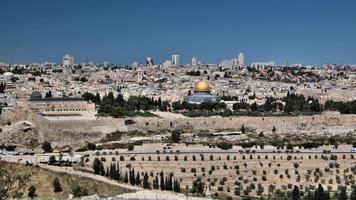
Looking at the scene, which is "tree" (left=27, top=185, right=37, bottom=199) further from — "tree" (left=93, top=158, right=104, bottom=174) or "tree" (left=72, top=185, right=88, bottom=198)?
"tree" (left=93, top=158, right=104, bottom=174)

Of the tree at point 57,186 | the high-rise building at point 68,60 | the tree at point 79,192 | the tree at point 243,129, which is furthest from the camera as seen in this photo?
the high-rise building at point 68,60

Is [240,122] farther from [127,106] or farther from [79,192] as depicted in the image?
[79,192]

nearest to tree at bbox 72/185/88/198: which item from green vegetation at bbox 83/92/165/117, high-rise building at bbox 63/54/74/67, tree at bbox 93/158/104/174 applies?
tree at bbox 93/158/104/174

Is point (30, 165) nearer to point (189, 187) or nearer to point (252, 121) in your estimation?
point (189, 187)

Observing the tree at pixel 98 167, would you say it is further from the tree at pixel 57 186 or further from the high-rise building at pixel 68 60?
the high-rise building at pixel 68 60

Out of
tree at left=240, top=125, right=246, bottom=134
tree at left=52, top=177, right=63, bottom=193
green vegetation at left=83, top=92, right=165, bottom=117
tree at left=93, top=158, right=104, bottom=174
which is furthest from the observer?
green vegetation at left=83, top=92, right=165, bottom=117

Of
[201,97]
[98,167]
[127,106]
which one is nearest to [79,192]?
[98,167]

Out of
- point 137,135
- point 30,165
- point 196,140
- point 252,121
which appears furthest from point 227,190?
point 252,121

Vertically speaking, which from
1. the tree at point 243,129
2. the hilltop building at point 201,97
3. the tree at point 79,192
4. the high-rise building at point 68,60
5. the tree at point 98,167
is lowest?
the tree at point 79,192

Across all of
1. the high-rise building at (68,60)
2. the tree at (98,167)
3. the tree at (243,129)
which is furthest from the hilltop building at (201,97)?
the high-rise building at (68,60)

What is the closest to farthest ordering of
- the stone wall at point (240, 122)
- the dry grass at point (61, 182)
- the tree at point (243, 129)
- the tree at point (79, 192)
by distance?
1. the tree at point (79, 192)
2. the dry grass at point (61, 182)
3. the stone wall at point (240, 122)
4. the tree at point (243, 129)

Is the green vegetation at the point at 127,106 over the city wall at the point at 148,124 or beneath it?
over
